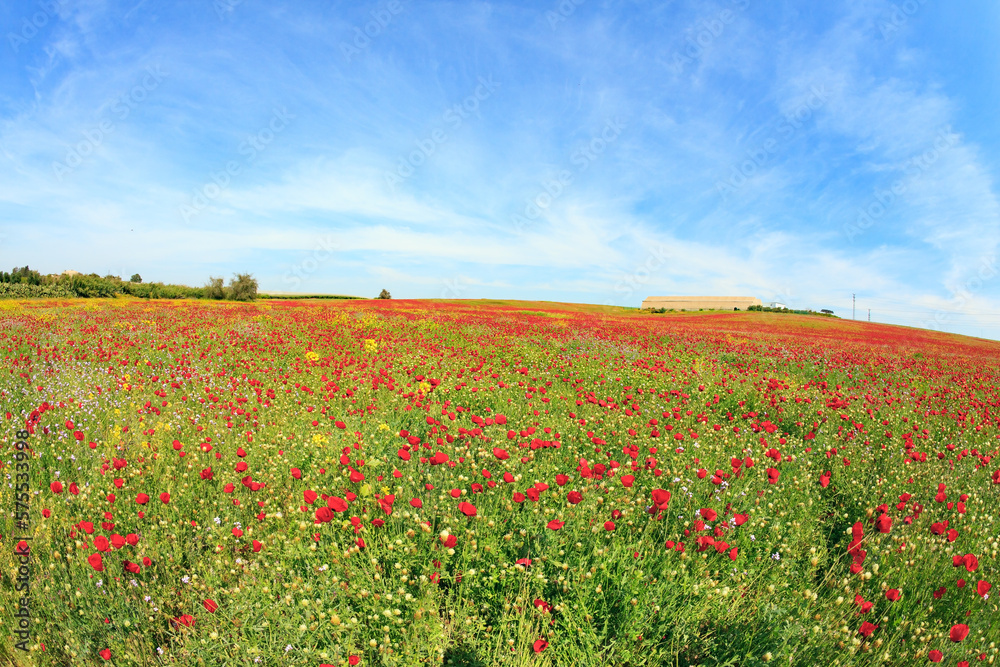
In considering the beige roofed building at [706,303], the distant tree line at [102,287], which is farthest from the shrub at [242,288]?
the beige roofed building at [706,303]

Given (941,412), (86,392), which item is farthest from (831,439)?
(86,392)

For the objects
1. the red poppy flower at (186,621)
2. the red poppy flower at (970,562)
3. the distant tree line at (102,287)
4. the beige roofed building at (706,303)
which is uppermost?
the beige roofed building at (706,303)

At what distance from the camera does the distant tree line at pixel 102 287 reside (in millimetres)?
40812

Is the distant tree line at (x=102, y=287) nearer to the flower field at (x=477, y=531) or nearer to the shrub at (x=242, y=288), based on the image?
the shrub at (x=242, y=288)

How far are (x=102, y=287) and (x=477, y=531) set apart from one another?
6112cm

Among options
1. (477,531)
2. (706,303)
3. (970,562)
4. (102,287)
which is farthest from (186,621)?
(706,303)

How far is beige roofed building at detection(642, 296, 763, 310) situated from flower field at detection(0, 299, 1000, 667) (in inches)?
3685

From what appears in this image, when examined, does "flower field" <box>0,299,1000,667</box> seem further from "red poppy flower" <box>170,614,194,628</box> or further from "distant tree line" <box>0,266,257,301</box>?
"distant tree line" <box>0,266,257,301</box>

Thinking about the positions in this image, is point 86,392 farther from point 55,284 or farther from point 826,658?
point 55,284

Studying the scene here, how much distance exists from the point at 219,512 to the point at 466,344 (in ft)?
30.6

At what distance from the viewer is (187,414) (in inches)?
224

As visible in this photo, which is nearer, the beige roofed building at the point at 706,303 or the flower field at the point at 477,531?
the flower field at the point at 477,531

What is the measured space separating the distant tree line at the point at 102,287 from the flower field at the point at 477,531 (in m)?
51.0

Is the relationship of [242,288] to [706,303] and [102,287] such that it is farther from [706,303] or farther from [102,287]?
[706,303]
